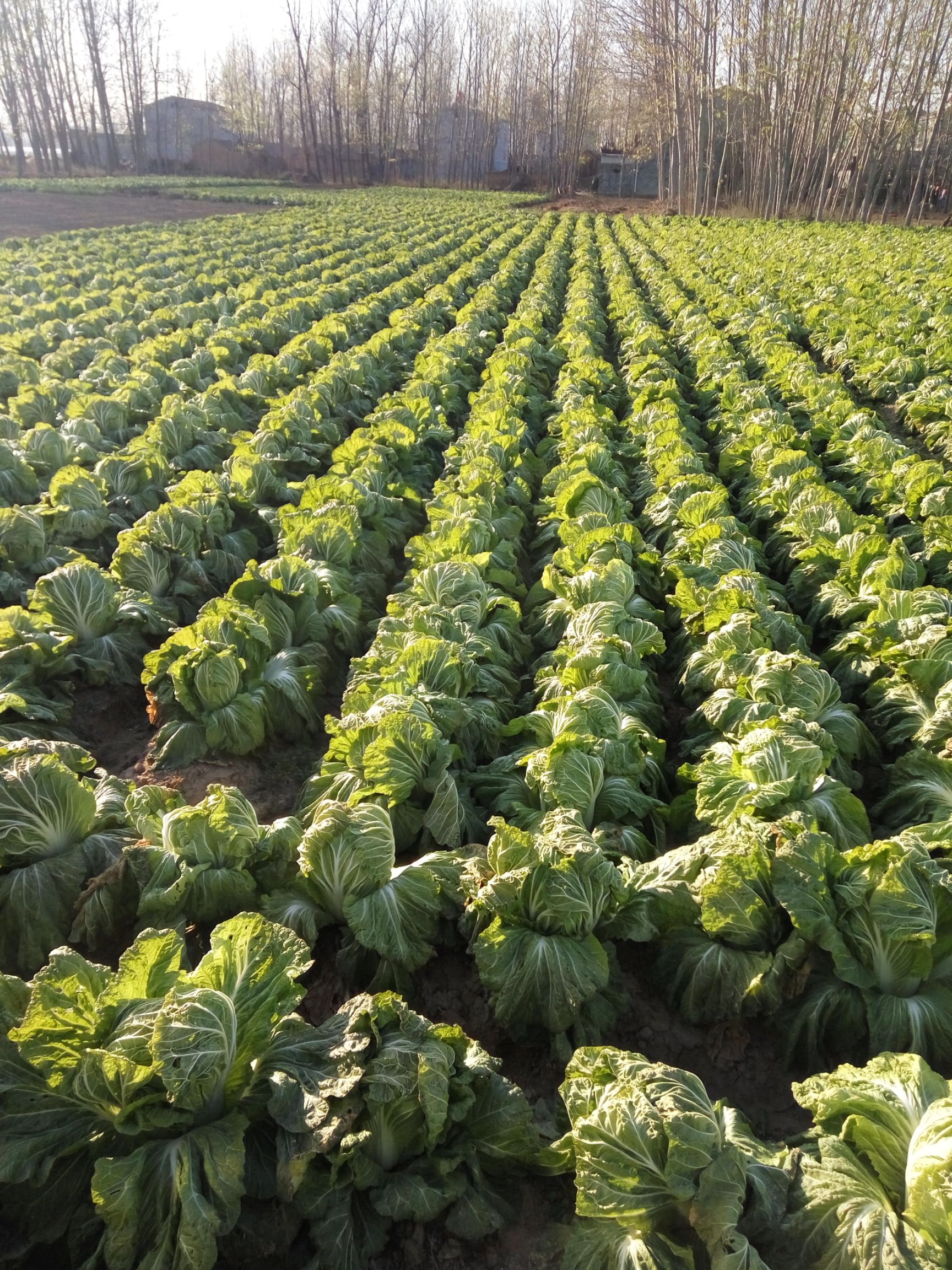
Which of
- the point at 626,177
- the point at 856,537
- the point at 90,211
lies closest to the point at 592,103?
the point at 626,177

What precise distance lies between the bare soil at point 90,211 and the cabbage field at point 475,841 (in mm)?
30954

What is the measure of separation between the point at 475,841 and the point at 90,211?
49379 mm

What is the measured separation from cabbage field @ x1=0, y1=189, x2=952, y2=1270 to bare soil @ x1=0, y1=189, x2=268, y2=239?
102ft

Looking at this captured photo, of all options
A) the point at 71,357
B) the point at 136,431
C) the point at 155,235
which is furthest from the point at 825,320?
the point at 155,235

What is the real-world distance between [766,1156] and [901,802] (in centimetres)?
287

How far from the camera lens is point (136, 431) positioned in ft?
38.7

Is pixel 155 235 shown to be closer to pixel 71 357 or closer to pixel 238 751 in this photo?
pixel 71 357

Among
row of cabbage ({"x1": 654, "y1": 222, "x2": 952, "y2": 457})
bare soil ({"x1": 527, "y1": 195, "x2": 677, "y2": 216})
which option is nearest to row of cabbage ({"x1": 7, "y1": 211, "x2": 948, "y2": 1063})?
row of cabbage ({"x1": 654, "y1": 222, "x2": 952, "y2": 457})

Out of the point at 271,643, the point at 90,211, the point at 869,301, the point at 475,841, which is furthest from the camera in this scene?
the point at 90,211

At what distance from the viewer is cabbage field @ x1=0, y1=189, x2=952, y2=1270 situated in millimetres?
3113

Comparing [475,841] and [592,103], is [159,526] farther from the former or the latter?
[592,103]

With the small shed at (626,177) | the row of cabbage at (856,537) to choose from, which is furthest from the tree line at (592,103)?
the row of cabbage at (856,537)

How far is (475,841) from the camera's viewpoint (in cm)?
521

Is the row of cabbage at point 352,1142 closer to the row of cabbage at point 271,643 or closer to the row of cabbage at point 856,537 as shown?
the row of cabbage at point 271,643
